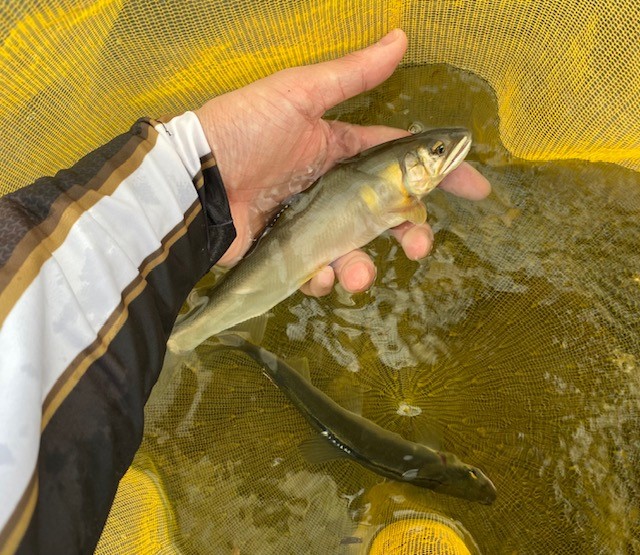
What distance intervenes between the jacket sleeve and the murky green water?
862 millimetres

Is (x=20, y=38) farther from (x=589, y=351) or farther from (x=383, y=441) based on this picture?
(x=589, y=351)

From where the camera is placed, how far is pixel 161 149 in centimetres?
157

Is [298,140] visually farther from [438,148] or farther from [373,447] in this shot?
[373,447]

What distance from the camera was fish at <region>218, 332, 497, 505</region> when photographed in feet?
6.64

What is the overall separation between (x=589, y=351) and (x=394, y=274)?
82cm

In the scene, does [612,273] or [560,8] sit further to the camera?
[612,273]

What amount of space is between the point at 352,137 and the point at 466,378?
110 centimetres

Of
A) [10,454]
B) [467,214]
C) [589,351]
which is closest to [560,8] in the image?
[467,214]

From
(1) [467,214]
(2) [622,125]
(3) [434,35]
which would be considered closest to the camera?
(2) [622,125]

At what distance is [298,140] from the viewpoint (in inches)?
76.9

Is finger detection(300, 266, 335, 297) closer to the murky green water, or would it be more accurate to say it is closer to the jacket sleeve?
the murky green water

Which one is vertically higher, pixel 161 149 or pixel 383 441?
pixel 161 149

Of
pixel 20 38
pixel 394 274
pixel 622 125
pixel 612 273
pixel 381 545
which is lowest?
pixel 381 545

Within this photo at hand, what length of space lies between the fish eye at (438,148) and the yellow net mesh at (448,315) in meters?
0.49
